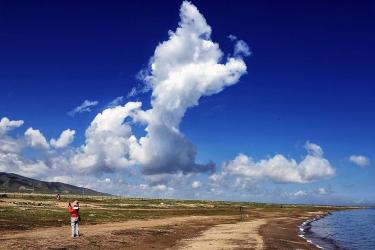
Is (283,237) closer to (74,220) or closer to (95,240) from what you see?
(95,240)

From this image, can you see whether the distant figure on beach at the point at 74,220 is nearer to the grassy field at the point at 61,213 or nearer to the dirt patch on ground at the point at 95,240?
the dirt patch on ground at the point at 95,240

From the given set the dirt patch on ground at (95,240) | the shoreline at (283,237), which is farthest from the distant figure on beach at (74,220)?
the shoreline at (283,237)

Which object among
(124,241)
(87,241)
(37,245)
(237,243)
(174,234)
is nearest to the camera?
(37,245)

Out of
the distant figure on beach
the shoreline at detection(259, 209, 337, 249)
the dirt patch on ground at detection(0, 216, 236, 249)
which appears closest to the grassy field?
the dirt patch on ground at detection(0, 216, 236, 249)

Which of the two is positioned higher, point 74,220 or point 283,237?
point 74,220

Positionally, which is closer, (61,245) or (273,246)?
(61,245)

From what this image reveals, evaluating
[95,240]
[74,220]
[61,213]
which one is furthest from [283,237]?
[61,213]

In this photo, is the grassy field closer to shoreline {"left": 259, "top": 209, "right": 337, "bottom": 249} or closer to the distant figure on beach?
the distant figure on beach

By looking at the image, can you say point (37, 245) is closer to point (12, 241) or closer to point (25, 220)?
point (12, 241)

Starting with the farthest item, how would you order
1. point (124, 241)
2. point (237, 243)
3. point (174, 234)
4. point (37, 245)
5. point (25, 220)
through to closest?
point (25, 220) < point (174, 234) < point (237, 243) < point (124, 241) < point (37, 245)

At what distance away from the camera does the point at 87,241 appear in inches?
1480

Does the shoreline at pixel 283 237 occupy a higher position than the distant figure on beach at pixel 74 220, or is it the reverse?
the distant figure on beach at pixel 74 220

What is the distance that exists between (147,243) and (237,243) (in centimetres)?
861

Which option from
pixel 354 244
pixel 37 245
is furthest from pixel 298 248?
pixel 37 245
